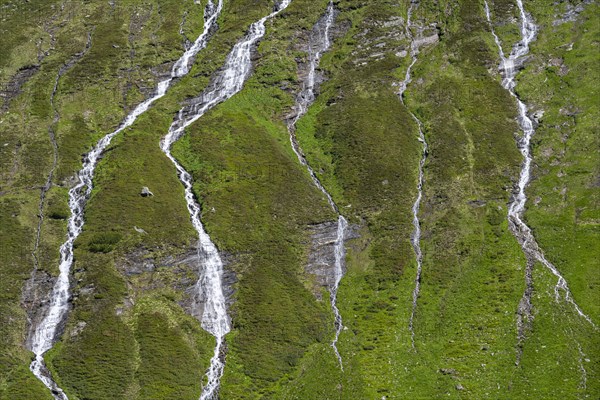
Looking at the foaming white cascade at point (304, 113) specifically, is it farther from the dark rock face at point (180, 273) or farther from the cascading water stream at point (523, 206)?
the cascading water stream at point (523, 206)

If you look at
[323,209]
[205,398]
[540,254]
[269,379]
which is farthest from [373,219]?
[205,398]

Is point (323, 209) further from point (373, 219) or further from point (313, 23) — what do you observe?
point (313, 23)

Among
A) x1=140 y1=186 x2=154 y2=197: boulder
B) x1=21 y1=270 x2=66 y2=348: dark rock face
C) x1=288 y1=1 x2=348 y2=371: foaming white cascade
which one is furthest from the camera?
x1=140 y1=186 x2=154 y2=197: boulder

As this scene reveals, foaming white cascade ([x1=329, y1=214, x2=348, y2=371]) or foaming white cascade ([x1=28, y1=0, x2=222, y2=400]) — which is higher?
foaming white cascade ([x1=28, y1=0, x2=222, y2=400])

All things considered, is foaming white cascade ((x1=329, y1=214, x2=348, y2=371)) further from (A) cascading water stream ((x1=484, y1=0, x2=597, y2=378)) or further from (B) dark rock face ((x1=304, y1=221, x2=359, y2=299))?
(A) cascading water stream ((x1=484, y1=0, x2=597, y2=378))

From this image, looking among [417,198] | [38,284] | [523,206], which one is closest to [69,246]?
[38,284]

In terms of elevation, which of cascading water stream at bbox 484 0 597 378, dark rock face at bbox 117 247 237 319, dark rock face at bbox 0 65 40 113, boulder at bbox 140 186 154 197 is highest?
dark rock face at bbox 0 65 40 113

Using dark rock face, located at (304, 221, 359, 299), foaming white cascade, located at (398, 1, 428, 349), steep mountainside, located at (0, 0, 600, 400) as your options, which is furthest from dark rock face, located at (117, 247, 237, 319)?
foaming white cascade, located at (398, 1, 428, 349)
